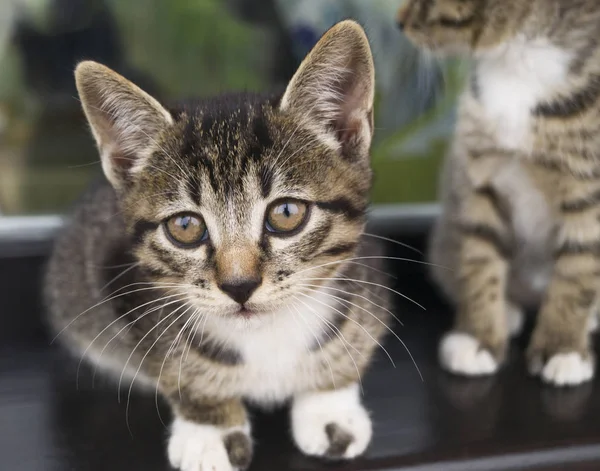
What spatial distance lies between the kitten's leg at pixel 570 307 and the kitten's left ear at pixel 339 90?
0.39 m

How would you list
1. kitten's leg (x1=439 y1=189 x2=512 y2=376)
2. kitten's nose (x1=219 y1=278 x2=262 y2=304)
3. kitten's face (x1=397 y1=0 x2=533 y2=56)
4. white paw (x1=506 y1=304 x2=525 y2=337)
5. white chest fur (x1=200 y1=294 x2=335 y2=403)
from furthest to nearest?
white paw (x1=506 y1=304 x2=525 y2=337) → kitten's leg (x1=439 y1=189 x2=512 y2=376) → kitten's face (x1=397 y1=0 x2=533 y2=56) → white chest fur (x1=200 y1=294 x2=335 y2=403) → kitten's nose (x1=219 y1=278 x2=262 y2=304)

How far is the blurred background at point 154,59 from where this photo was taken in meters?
1.16

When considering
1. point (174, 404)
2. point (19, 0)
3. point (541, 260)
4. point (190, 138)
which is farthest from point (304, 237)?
point (19, 0)

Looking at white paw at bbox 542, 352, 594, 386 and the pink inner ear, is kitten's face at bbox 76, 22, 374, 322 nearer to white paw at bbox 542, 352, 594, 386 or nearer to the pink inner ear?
the pink inner ear

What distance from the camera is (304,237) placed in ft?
2.31

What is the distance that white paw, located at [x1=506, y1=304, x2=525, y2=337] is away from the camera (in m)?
1.10

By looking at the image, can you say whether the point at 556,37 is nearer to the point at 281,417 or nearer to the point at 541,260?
the point at 541,260

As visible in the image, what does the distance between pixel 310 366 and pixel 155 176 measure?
30 cm

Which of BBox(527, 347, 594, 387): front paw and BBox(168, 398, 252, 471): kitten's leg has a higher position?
BBox(527, 347, 594, 387): front paw

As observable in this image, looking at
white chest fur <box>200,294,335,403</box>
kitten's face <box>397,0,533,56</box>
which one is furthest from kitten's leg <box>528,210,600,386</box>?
white chest fur <box>200,294,335,403</box>

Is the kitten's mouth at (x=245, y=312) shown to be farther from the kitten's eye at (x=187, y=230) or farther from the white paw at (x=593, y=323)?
the white paw at (x=593, y=323)

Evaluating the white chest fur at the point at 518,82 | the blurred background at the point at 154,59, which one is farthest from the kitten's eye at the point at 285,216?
the blurred background at the point at 154,59

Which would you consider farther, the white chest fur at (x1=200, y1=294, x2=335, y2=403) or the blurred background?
the blurred background

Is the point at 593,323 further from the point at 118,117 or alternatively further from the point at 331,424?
the point at 118,117
